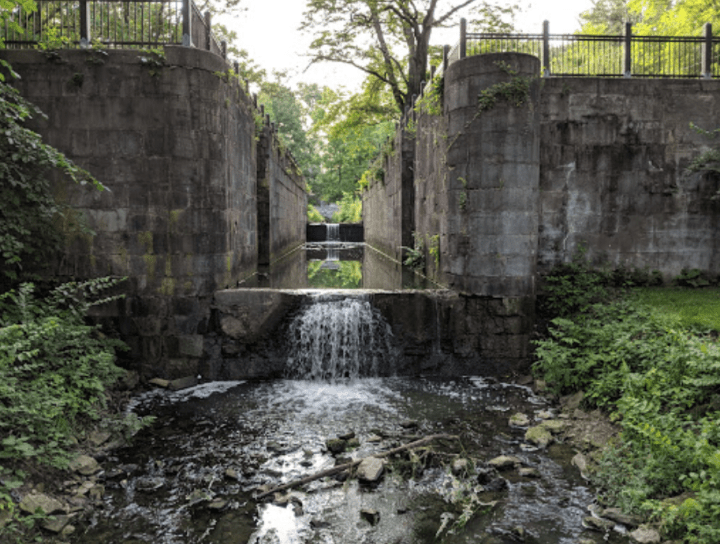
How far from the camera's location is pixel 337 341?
9961 mm

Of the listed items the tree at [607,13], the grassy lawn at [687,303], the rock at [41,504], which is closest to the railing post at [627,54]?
the grassy lawn at [687,303]

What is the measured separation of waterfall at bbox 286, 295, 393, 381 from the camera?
9930 mm

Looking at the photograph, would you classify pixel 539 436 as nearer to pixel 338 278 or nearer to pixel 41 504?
pixel 41 504

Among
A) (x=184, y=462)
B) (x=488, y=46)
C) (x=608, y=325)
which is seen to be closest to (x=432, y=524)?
(x=184, y=462)

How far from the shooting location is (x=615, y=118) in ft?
35.8

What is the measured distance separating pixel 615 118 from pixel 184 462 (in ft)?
33.3

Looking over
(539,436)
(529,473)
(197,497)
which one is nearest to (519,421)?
(539,436)

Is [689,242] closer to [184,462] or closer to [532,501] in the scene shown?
[532,501]

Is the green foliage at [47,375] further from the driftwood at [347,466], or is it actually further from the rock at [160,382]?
the driftwood at [347,466]

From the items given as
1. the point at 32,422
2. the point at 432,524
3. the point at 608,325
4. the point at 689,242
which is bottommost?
the point at 432,524

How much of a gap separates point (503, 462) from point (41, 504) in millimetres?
4962

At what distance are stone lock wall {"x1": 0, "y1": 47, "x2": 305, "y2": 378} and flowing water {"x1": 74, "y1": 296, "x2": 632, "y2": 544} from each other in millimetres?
1486

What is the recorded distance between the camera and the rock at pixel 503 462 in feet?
20.8

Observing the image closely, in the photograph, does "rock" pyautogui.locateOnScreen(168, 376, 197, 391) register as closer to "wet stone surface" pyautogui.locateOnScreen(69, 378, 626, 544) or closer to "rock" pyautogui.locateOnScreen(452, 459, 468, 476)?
"wet stone surface" pyautogui.locateOnScreen(69, 378, 626, 544)
